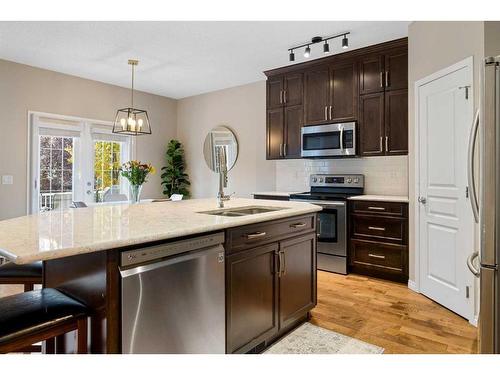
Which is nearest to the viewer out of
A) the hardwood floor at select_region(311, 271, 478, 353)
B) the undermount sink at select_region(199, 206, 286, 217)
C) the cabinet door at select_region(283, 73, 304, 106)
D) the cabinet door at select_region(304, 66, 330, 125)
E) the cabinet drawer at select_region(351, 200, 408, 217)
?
the hardwood floor at select_region(311, 271, 478, 353)

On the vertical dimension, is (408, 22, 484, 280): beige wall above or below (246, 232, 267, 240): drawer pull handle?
above

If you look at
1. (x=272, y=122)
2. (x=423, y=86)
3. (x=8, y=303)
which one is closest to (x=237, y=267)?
(x=8, y=303)

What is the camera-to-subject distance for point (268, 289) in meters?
2.12

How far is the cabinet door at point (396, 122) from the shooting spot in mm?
3652

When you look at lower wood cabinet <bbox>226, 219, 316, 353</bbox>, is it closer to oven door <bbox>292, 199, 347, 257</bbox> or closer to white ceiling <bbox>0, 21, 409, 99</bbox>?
oven door <bbox>292, 199, 347, 257</bbox>

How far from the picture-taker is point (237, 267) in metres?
1.91

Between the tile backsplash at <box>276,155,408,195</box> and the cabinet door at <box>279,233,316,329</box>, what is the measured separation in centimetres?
197

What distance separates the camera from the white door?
2674 mm

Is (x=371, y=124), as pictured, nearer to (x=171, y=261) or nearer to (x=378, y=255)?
(x=378, y=255)

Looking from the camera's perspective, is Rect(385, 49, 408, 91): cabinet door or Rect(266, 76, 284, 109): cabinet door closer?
Rect(385, 49, 408, 91): cabinet door

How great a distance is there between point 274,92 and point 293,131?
677 millimetres

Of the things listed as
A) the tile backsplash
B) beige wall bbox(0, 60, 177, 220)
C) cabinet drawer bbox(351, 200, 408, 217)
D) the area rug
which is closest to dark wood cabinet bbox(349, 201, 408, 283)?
cabinet drawer bbox(351, 200, 408, 217)

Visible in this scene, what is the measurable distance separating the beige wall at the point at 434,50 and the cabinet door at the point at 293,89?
1447mm

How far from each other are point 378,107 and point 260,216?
8.37 ft
